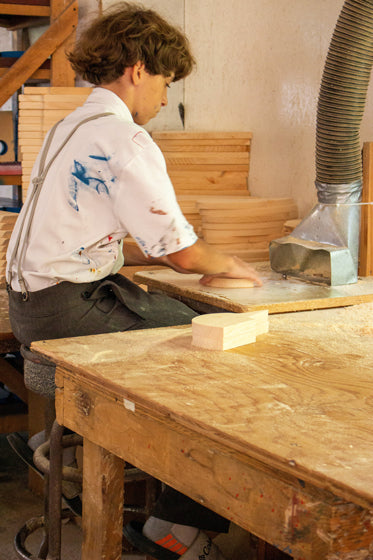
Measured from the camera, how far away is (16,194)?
8453 millimetres

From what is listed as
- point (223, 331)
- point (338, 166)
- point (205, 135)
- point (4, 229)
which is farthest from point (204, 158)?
point (223, 331)

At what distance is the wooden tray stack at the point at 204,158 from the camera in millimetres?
5273

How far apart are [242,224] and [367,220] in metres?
0.98

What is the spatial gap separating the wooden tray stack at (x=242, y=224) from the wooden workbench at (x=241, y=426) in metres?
1.82

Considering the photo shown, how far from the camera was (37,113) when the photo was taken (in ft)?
16.7

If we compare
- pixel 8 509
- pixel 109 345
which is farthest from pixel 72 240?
pixel 8 509

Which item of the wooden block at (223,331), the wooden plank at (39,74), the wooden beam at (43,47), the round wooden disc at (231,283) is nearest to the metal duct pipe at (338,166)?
the round wooden disc at (231,283)

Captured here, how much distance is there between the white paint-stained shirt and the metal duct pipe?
1.06 meters

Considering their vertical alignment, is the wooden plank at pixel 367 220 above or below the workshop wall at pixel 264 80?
below

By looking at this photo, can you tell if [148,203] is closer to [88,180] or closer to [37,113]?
[88,180]

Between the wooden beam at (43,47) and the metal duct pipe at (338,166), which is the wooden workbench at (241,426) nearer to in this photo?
the metal duct pipe at (338,166)

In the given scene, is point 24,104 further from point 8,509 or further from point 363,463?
point 363,463

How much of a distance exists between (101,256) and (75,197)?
0.85 feet

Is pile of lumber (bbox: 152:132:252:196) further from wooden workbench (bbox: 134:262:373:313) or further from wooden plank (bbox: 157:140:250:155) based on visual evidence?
wooden workbench (bbox: 134:262:373:313)
